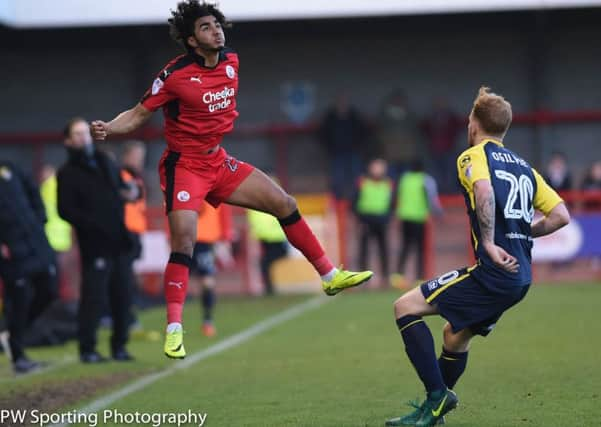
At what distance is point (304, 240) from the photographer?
335 inches

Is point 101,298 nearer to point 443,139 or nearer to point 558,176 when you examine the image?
point 558,176

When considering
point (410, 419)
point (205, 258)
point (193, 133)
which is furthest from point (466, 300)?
point (205, 258)

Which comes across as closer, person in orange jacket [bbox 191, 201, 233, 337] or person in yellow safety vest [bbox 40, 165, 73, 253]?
person in orange jacket [bbox 191, 201, 233, 337]

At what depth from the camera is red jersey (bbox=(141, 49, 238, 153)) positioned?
799cm

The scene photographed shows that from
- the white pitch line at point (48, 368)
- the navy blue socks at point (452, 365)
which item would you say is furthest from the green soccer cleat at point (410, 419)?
the white pitch line at point (48, 368)

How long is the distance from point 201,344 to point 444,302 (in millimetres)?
6240

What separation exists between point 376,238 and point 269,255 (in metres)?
1.91

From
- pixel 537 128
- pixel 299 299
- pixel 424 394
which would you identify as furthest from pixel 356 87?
pixel 424 394

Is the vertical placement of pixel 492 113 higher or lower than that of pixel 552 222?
higher

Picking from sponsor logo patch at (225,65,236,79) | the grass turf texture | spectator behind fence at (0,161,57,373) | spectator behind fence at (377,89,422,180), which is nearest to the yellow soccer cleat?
the grass turf texture

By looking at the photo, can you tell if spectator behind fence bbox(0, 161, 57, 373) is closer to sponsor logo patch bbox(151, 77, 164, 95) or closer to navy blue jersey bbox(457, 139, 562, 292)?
sponsor logo patch bbox(151, 77, 164, 95)

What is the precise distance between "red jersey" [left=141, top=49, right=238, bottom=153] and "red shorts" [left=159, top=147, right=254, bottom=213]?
76mm

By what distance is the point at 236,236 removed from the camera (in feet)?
69.2

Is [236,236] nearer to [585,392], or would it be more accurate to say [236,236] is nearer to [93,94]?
[93,94]
